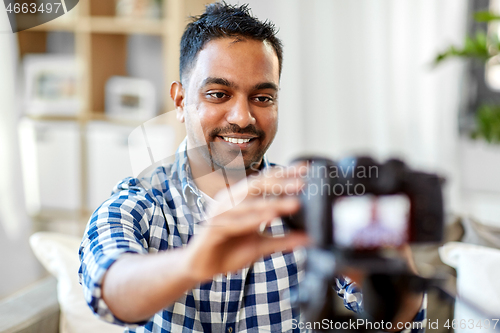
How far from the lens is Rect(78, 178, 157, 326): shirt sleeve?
0.54 metres

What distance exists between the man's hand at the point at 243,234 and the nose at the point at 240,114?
1.19 feet

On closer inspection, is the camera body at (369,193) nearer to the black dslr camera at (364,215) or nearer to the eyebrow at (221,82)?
the black dslr camera at (364,215)

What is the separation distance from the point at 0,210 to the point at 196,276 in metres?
2.10

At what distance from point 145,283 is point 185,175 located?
0.45 m

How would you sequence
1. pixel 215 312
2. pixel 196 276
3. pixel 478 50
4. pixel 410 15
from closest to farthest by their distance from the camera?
pixel 196 276
pixel 215 312
pixel 478 50
pixel 410 15

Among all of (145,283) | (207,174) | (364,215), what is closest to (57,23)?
(207,174)

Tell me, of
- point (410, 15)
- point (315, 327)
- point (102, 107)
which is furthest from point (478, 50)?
point (102, 107)

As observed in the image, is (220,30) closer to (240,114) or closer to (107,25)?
(240,114)

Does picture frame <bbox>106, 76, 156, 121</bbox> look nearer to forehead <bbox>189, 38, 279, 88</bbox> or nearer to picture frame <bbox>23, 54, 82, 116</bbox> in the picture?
picture frame <bbox>23, 54, 82, 116</bbox>

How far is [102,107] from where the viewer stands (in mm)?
2336

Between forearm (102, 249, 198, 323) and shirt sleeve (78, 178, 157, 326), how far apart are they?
0.01 m

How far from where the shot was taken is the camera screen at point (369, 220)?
45 centimetres

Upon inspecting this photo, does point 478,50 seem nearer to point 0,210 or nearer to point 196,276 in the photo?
point 196,276
